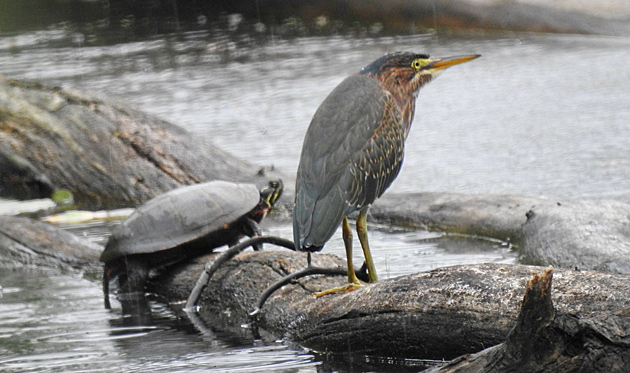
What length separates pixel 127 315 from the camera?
560 cm

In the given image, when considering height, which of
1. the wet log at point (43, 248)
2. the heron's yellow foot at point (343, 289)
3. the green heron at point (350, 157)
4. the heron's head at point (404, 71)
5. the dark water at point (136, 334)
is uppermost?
the heron's head at point (404, 71)

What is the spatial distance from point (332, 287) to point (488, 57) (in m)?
9.36

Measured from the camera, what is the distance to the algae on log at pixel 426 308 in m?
3.63

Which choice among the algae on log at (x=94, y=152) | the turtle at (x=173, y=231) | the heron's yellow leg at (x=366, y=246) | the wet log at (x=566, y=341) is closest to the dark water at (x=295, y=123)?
the turtle at (x=173, y=231)

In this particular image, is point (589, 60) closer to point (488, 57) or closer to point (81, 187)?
point (488, 57)

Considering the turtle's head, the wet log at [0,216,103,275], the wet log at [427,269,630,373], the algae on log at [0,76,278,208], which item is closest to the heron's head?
the turtle's head

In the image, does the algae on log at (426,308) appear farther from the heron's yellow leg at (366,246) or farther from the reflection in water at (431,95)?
the reflection in water at (431,95)

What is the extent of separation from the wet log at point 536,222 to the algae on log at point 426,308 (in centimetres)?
153

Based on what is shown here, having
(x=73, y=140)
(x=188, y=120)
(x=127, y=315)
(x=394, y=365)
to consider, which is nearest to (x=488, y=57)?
(x=188, y=120)

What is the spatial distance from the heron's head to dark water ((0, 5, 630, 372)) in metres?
1.37

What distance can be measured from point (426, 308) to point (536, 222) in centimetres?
258

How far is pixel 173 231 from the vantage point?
583 cm

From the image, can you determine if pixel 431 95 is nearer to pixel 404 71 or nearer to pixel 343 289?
pixel 404 71

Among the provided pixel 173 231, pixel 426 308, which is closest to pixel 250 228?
pixel 173 231
